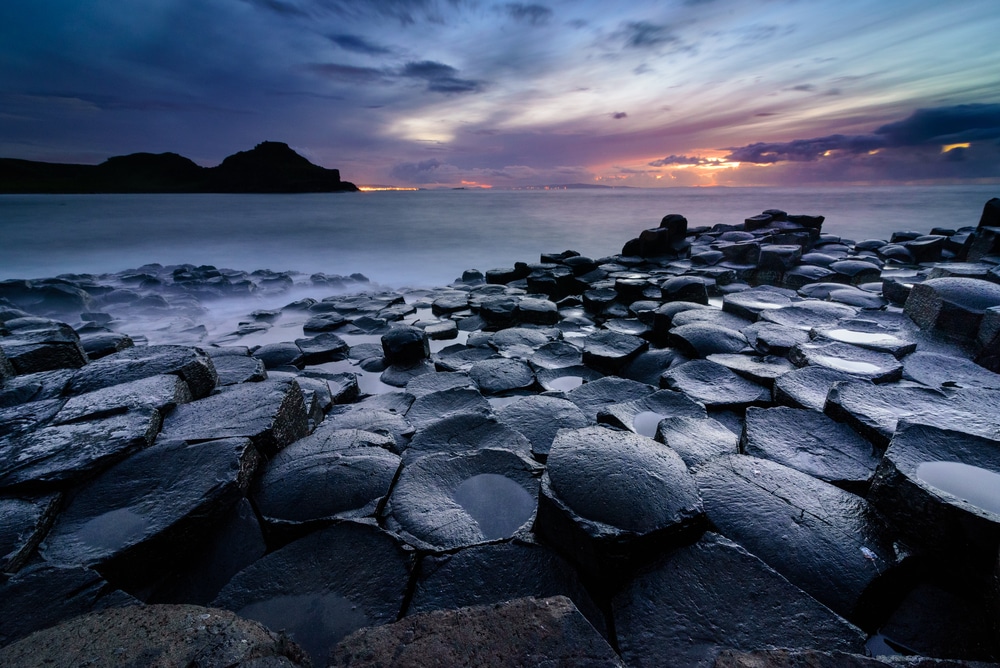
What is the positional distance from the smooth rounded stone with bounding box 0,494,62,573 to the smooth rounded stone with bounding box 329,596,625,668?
5.52 feet

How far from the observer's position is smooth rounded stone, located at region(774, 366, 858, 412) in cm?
304

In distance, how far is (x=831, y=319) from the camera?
4.79 m

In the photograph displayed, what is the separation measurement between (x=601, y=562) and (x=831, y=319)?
475 centimetres

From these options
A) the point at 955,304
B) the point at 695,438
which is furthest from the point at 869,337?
the point at 695,438

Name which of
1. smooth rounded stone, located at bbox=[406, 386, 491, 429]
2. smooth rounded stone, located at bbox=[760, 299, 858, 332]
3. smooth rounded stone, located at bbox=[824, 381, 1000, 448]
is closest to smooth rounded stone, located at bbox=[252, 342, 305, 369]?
smooth rounded stone, located at bbox=[406, 386, 491, 429]

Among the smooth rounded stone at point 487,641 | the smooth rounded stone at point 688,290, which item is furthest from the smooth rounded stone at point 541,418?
the smooth rounded stone at point 688,290

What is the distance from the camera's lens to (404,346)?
5.06m

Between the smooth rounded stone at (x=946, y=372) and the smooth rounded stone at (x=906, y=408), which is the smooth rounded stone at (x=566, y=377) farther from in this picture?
the smooth rounded stone at (x=946, y=372)

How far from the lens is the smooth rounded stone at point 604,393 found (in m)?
3.69

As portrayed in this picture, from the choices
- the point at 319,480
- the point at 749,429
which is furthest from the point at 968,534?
the point at 319,480

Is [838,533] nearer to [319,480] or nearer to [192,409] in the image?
[319,480]

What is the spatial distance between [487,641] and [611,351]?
3627 millimetres

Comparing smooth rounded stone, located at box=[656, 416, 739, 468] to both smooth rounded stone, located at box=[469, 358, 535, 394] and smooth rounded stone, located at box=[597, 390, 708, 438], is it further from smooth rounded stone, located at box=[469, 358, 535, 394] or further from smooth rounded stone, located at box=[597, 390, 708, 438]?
smooth rounded stone, located at box=[469, 358, 535, 394]

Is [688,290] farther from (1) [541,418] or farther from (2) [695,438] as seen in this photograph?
(1) [541,418]
